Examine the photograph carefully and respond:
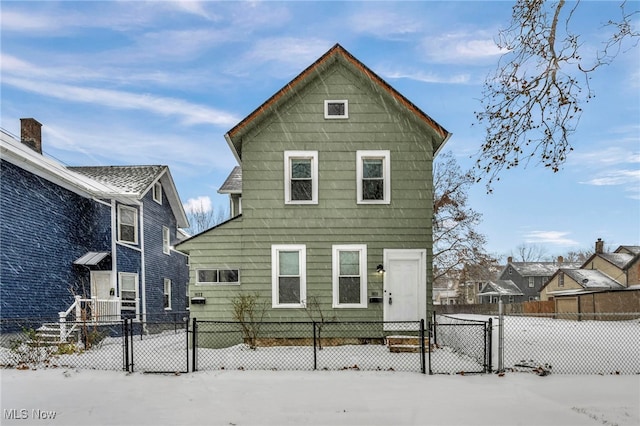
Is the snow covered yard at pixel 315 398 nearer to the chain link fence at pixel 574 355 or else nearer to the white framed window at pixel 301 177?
the chain link fence at pixel 574 355

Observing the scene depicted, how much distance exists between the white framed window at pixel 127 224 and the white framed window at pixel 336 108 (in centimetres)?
969

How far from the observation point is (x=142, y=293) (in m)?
16.8

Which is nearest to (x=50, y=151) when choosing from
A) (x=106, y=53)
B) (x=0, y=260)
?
(x=106, y=53)

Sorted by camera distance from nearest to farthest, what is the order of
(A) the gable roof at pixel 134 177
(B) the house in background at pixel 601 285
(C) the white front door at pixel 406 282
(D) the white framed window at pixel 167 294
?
(C) the white front door at pixel 406 282, (A) the gable roof at pixel 134 177, (D) the white framed window at pixel 167 294, (B) the house in background at pixel 601 285

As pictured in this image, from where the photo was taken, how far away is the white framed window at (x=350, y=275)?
35.9 feet

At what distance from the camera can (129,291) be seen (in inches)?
635

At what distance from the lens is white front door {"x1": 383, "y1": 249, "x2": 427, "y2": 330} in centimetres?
1088

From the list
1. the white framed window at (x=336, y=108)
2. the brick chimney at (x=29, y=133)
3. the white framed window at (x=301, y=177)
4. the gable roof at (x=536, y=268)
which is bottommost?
the gable roof at (x=536, y=268)

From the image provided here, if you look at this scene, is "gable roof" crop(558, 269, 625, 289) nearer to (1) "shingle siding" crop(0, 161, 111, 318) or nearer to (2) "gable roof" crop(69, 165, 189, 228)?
(2) "gable roof" crop(69, 165, 189, 228)

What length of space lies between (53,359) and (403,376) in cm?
752

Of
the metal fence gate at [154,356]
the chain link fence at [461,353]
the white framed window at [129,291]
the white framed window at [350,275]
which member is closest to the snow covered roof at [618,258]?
the chain link fence at [461,353]

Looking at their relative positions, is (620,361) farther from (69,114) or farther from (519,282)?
(519,282)

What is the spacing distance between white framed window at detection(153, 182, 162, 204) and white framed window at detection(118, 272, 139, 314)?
3.76 m

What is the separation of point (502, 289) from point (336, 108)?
1886 inches
